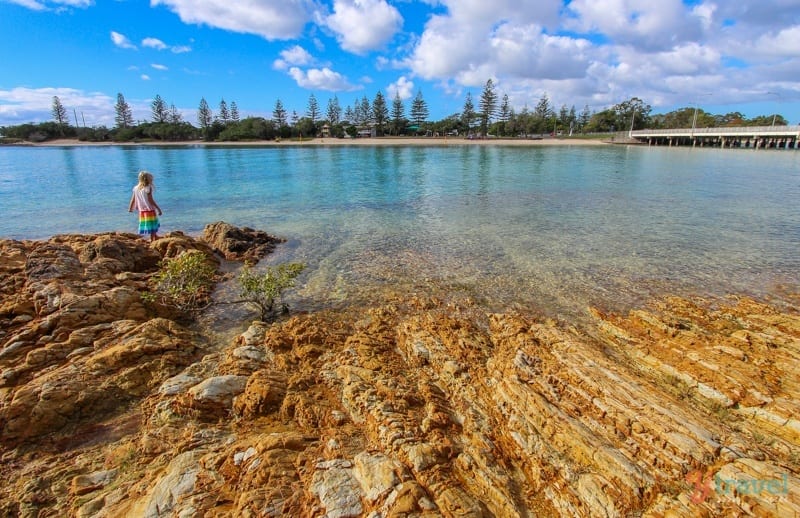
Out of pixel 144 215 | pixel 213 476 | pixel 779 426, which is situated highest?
pixel 144 215

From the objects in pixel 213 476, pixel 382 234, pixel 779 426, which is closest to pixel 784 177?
pixel 382 234

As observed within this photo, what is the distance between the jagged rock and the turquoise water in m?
0.81

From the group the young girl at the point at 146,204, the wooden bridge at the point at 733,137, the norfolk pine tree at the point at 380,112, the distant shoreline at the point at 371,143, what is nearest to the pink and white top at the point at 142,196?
the young girl at the point at 146,204

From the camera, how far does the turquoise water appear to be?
9.46 m

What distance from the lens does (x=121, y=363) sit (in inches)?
207

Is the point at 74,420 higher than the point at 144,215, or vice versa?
the point at 144,215

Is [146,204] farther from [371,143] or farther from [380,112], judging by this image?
[380,112]

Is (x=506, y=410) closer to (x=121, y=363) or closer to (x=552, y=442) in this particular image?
(x=552, y=442)

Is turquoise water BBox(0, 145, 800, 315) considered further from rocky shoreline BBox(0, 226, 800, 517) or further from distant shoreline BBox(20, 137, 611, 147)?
distant shoreline BBox(20, 137, 611, 147)

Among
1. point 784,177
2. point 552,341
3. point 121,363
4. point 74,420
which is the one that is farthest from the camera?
point 784,177

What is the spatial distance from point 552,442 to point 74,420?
5.72m

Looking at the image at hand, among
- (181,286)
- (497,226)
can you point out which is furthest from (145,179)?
(497,226)

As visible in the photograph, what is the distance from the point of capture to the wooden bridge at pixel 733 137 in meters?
63.0

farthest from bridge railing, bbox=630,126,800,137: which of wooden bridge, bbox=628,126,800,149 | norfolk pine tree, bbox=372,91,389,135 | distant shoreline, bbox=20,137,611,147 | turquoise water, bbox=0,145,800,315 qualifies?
norfolk pine tree, bbox=372,91,389,135
